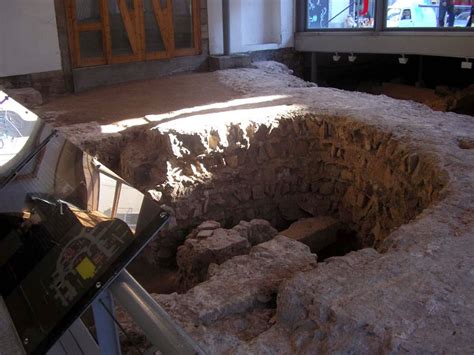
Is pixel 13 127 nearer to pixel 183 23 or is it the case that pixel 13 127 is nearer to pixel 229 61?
pixel 183 23

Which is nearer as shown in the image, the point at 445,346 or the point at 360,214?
the point at 445,346

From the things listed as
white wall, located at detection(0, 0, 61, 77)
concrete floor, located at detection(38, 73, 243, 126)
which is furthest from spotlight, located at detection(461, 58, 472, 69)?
white wall, located at detection(0, 0, 61, 77)

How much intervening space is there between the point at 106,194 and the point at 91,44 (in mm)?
6606

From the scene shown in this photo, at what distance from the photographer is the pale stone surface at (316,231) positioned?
5.39m

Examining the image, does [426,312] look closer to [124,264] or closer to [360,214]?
[124,264]

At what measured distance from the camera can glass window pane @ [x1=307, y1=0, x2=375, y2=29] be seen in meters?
9.02

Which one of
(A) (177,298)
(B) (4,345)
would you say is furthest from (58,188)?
(A) (177,298)

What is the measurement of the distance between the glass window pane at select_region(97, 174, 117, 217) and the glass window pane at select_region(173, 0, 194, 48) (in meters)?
7.30

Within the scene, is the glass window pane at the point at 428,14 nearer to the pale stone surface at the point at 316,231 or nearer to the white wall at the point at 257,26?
the white wall at the point at 257,26

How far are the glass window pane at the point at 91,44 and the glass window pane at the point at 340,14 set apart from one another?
4534 mm

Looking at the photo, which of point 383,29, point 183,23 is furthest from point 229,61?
point 383,29

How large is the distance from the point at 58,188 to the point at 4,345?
711 mm

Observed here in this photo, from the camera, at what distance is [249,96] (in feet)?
22.3

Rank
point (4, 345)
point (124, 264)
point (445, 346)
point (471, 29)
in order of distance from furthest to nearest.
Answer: point (471, 29), point (4, 345), point (445, 346), point (124, 264)
